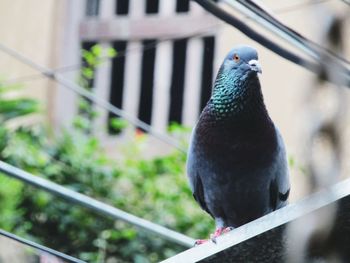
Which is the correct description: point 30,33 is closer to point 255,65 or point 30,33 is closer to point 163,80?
point 163,80

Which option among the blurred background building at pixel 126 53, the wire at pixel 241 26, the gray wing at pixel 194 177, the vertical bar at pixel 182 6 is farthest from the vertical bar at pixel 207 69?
the wire at pixel 241 26

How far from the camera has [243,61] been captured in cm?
292

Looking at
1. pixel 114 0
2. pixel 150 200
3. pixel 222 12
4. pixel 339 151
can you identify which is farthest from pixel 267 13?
pixel 114 0

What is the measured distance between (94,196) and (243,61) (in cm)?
270

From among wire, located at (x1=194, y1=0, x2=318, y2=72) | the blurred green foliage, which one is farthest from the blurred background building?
wire, located at (x1=194, y1=0, x2=318, y2=72)

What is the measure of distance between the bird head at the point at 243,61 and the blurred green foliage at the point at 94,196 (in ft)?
7.82

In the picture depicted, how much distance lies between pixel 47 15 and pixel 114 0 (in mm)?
554

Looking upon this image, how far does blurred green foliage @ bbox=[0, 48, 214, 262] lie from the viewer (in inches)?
208

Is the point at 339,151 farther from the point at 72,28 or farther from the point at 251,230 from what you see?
the point at 72,28

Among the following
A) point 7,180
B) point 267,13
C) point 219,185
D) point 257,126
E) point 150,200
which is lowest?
point 150,200

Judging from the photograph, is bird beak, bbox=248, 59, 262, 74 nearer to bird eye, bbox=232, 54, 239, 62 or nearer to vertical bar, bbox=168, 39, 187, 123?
bird eye, bbox=232, 54, 239, 62

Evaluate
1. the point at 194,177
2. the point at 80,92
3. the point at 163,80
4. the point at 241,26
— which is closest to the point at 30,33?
the point at 163,80

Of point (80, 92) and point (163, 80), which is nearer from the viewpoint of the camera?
point (80, 92)

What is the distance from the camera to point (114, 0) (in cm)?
697
